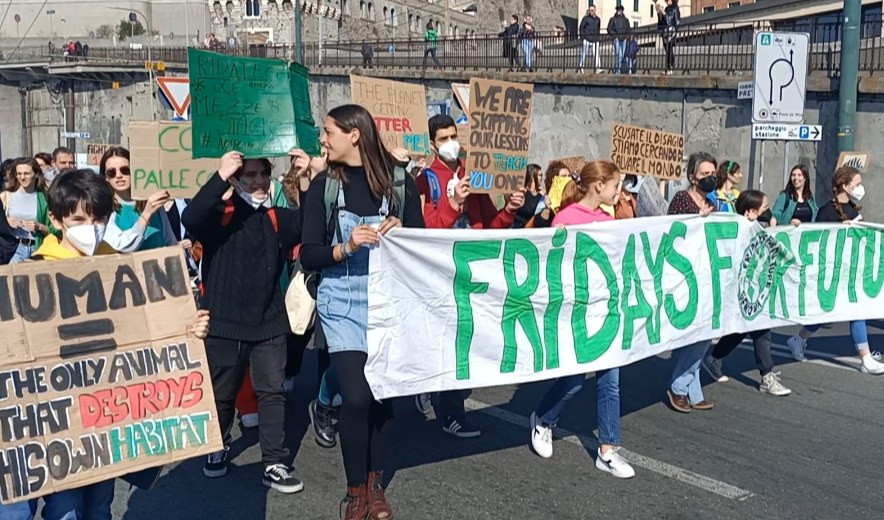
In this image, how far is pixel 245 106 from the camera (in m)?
5.32

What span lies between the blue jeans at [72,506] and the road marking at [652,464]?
3213 millimetres

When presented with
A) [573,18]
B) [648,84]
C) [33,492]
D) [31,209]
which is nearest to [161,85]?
[31,209]

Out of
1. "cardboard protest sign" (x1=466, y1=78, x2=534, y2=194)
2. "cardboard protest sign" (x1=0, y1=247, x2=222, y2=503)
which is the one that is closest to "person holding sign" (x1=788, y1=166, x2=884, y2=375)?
"cardboard protest sign" (x1=466, y1=78, x2=534, y2=194)

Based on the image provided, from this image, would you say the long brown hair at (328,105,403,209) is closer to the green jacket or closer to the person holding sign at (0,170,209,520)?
the person holding sign at (0,170,209,520)

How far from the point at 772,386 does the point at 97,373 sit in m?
5.42

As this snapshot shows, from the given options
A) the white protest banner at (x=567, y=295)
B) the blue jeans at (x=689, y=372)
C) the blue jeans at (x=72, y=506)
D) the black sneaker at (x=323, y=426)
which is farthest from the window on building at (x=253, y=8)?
the blue jeans at (x=72, y=506)

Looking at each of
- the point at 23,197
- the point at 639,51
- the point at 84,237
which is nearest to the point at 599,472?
the point at 84,237

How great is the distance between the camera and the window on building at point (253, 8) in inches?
2773

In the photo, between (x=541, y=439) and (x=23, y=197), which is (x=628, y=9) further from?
(x=541, y=439)

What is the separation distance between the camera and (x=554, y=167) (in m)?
8.60

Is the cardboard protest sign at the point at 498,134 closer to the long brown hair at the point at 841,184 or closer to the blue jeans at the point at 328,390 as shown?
the blue jeans at the point at 328,390

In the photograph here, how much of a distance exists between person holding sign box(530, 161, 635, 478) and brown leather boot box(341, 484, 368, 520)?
1559 mm

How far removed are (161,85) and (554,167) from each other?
23.1 feet

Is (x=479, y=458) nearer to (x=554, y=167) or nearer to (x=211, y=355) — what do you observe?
(x=211, y=355)
